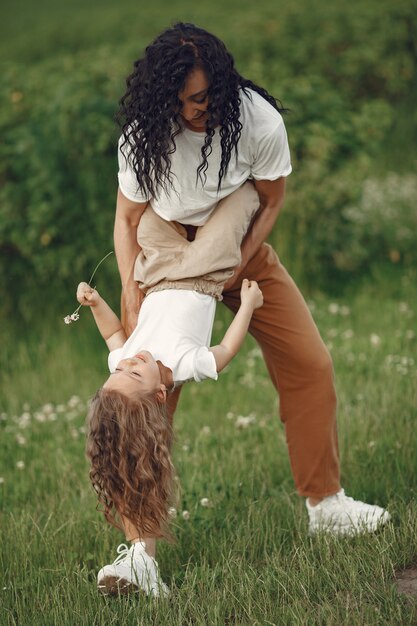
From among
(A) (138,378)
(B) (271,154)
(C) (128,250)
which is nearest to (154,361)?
(A) (138,378)

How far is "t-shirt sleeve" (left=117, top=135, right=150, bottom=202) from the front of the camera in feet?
11.4

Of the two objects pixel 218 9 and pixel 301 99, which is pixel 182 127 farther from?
pixel 218 9

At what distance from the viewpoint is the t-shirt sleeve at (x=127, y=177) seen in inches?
136

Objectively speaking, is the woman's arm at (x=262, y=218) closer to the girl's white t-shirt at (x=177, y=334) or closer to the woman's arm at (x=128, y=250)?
the girl's white t-shirt at (x=177, y=334)

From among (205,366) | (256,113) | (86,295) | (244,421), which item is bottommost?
(244,421)

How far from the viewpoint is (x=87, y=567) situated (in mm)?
3734

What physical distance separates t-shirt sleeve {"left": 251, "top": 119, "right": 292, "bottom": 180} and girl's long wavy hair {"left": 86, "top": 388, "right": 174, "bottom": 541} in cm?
95

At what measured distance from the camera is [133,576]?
3295 millimetres

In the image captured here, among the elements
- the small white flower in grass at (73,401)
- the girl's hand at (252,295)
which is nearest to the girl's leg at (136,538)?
the girl's hand at (252,295)

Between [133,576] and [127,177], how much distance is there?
4.70 feet

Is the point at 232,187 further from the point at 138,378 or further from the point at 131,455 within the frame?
the point at 131,455

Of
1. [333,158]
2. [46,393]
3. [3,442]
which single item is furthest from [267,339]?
[333,158]

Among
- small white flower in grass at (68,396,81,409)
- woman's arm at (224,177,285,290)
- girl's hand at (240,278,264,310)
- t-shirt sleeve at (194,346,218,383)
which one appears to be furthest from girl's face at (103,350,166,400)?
small white flower in grass at (68,396,81,409)

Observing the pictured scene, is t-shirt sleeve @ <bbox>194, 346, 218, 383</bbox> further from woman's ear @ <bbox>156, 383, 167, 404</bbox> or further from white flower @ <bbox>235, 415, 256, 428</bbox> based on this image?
white flower @ <bbox>235, 415, 256, 428</bbox>
